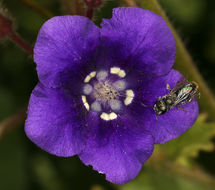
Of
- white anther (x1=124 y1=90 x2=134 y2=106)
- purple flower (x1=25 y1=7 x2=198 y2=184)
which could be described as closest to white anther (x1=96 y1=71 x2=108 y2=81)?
purple flower (x1=25 y1=7 x2=198 y2=184)

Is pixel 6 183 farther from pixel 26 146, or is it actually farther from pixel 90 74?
pixel 90 74

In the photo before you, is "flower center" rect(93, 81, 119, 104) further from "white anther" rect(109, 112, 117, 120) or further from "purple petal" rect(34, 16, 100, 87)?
"purple petal" rect(34, 16, 100, 87)

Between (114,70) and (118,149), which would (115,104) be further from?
(118,149)

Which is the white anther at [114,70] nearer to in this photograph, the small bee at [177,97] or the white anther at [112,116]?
the white anther at [112,116]

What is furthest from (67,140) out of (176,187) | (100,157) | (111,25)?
(176,187)

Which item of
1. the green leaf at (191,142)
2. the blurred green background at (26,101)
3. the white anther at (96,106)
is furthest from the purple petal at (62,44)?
the blurred green background at (26,101)
